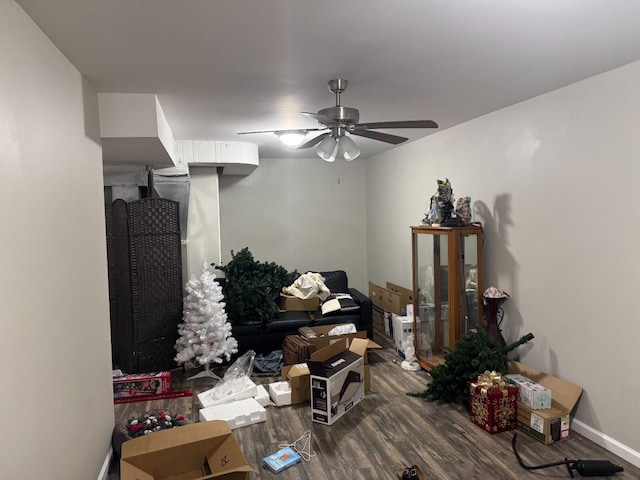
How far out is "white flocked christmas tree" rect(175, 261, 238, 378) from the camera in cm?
420

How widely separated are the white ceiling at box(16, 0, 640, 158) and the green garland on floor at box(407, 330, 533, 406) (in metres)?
1.87

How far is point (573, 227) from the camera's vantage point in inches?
120

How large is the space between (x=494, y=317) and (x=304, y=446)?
1.84 m

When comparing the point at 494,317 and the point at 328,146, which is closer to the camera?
the point at 328,146

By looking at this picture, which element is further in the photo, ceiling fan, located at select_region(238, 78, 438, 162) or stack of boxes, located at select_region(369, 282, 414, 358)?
stack of boxes, located at select_region(369, 282, 414, 358)

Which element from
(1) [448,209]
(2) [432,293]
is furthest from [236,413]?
(1) [448,209]

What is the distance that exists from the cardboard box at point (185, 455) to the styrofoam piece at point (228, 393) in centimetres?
96

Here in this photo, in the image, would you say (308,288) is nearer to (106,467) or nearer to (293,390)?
(293,390)

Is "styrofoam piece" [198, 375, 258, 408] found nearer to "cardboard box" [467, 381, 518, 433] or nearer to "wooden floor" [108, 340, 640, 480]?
"wooden floor" [108, 340, 640, 480]

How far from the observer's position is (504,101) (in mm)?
3406

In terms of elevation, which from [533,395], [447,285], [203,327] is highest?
[447,285]

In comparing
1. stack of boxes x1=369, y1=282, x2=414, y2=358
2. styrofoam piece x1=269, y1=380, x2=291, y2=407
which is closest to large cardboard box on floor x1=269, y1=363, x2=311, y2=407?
styrofoam piece x1=269, y1=380, x2=291, y2=407

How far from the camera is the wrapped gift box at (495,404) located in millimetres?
3084

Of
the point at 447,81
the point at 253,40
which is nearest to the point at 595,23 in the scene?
the point at 447,81
